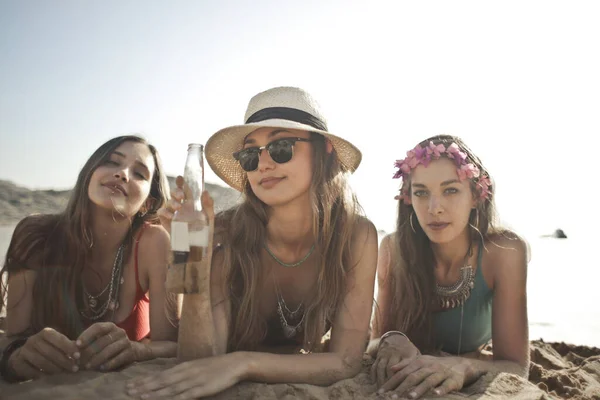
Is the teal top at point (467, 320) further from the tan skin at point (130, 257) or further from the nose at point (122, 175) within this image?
the nose at point (122, 175)

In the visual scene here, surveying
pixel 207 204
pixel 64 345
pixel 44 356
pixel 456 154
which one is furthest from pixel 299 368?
pixel 456 154

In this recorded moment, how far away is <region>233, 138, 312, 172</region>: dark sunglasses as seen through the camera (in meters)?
3.49

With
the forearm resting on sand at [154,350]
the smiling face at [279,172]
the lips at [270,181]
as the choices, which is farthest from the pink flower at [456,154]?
the forearm resting on sand at [154,350]

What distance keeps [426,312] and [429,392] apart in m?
1.36

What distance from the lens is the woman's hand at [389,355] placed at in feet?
10.0

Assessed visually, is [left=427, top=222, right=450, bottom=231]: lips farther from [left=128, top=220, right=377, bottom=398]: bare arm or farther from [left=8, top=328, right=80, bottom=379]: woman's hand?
[left=8, top=328, right=80, bottom=379]: woman's hand

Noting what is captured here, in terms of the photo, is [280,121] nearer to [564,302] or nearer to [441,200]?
[441,200]

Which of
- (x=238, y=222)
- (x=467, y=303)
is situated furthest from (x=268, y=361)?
(x=467, y=303)

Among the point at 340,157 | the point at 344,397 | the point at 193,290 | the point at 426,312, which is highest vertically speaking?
the point at 340,157

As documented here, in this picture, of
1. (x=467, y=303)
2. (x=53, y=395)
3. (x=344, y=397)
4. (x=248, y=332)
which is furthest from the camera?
(x=467, y=303)

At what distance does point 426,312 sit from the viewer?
13.5 feet

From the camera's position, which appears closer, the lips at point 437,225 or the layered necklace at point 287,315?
the layered necklace at point 287,315

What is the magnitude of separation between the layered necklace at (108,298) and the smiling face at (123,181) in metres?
0.47

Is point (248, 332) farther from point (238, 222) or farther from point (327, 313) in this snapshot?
point (238, 222)
